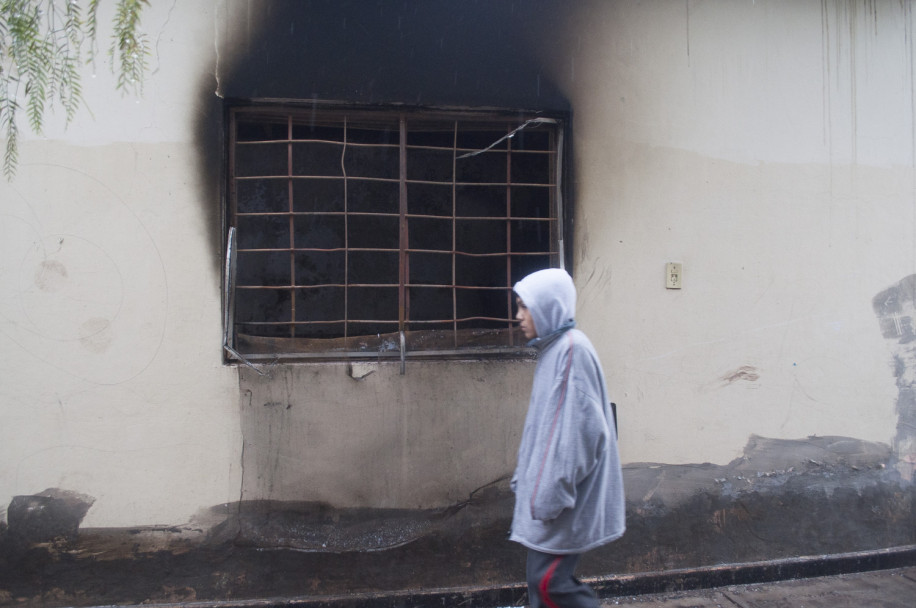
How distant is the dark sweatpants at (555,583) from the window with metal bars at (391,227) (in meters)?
1.57

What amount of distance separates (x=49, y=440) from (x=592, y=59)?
343 centimetres

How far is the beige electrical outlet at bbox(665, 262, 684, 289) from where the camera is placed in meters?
3.65

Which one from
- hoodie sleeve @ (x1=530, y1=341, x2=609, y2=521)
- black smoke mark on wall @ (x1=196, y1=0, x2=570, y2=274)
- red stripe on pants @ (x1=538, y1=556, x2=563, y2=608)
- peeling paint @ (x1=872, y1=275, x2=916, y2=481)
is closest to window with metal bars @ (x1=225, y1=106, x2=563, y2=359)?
black smoke mark on wall @ (x1=196, y1=0, x2=570, y2=274)

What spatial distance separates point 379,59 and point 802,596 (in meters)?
3.74

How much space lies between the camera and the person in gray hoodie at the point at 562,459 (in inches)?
82.8

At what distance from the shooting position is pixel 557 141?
3.67 metres

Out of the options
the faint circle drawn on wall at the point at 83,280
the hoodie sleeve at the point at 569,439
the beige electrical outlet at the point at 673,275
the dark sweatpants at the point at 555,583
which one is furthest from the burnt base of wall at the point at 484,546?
the hoodie sleeve at the point at 569,439

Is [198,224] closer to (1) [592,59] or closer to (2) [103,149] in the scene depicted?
(2) [103,149]

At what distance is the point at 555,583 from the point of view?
7.18ft

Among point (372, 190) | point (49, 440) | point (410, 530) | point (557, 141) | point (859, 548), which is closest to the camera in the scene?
point (49, 440)

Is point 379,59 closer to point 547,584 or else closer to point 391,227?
point 391,227

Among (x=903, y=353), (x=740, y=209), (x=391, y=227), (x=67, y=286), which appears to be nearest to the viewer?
(x=67, y=286)

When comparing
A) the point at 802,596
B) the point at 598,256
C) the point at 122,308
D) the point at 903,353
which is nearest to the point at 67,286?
the point at 122,308

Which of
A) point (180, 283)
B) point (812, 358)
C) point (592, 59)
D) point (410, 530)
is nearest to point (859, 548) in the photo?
point (812, 358)
